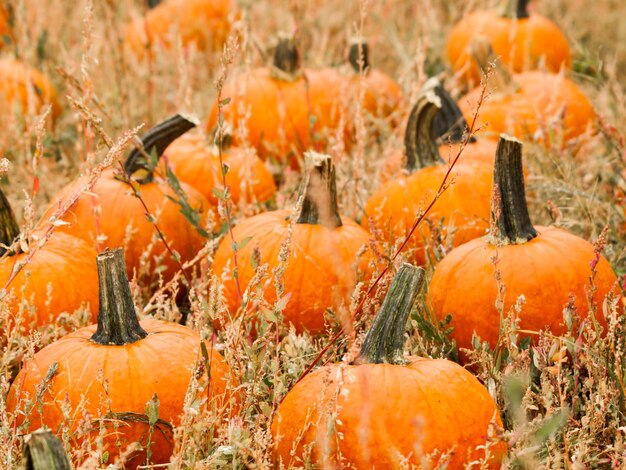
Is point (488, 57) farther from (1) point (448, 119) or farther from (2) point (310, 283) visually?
(2) point (310, 283)

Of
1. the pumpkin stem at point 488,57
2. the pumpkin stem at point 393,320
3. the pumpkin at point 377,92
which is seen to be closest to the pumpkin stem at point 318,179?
the pumpkin stem at point 393,320

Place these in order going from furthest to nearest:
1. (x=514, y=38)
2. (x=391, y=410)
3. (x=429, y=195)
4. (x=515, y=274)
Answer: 1. (x=514, y=38)
2. (x=429, y=195)
3. (x=515, y=274)
4. (x=391, y=410)

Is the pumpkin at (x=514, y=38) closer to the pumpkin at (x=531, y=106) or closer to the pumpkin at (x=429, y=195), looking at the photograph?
the pumpkin at (x=531, y=106)

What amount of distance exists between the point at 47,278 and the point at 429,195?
4.47ft

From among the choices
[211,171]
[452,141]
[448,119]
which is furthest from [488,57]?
[211,171]

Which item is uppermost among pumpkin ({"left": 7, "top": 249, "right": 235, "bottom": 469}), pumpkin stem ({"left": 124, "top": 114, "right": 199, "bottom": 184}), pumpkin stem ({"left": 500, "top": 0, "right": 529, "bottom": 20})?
pumpkin stem ({"left": 500, "top": 0, "right": 529, "bottom": 20})

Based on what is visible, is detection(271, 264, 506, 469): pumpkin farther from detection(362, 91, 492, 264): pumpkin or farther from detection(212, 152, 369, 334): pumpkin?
detection(362, 91, 492, 264): pumpkin

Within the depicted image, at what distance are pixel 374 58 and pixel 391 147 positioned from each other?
218 centimetres

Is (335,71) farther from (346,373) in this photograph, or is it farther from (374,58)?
(346,373)

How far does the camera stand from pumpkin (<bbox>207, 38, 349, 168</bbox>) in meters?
4.64

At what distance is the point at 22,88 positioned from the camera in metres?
5.05

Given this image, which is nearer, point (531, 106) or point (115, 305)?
point (115, 305)

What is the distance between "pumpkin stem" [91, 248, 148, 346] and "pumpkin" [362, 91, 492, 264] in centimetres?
116

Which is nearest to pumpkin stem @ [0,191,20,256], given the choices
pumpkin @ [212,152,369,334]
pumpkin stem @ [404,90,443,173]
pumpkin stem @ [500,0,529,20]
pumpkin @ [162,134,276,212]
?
pumpkin @ [212,152,369,334]
